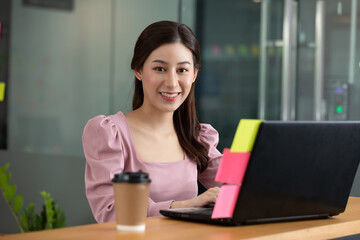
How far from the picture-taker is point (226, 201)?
134 centimetres

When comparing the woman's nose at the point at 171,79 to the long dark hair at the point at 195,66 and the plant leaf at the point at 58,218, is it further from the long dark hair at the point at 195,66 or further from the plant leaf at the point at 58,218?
the plant leaf at the point at 58,218

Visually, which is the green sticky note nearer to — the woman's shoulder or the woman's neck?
the woman's shoulder

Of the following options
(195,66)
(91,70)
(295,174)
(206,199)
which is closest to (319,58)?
(91,70)

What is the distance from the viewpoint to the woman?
1.85 metres

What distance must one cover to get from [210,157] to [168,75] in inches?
15.6

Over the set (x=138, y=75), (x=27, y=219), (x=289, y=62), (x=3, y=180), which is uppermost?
(x=289, y=62)

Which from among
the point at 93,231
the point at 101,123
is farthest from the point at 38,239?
the point at 101,123

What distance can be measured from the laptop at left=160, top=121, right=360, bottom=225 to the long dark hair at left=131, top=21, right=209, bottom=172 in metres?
0.61

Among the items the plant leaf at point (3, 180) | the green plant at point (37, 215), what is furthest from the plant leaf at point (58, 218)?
the plant leaf at point (3, 180)

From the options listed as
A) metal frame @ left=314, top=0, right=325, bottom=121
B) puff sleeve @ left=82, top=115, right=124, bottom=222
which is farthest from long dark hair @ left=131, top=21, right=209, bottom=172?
metal frame @ left=314, top=0, right=325, bottom=121

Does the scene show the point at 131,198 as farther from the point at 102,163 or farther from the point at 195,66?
the point at 195,66

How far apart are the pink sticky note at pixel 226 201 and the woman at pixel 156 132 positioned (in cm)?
44

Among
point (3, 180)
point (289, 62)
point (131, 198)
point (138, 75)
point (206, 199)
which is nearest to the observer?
point (131, 198)

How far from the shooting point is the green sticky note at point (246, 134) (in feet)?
4.26
